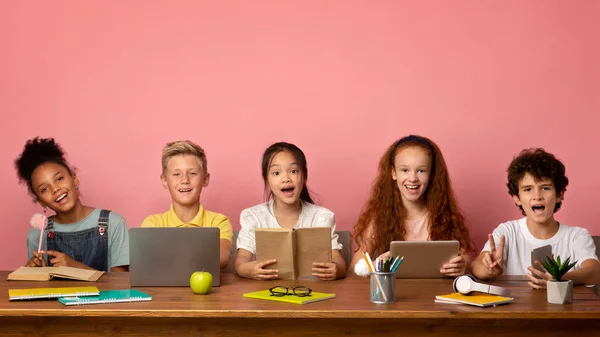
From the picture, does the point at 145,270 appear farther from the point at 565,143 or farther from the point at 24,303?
the point at 565,143

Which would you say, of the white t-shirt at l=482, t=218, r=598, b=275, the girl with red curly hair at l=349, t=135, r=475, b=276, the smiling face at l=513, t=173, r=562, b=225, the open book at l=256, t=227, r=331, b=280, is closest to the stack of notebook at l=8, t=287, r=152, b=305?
the open book at l=256, t=227, r=331, b=280

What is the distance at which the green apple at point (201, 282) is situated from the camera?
2.43 meters

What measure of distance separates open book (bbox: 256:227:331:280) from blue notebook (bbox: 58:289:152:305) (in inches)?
21.9

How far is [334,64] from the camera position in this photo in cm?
399

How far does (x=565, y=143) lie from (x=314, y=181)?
1.38m

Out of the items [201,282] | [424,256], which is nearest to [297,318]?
[201,282]

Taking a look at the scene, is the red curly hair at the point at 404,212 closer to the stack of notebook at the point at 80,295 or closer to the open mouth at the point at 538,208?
the open mouth at the point at 538,208

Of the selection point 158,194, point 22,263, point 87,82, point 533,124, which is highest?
point 87,82

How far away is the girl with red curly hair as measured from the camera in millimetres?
3240

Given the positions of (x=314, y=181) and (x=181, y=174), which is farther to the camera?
(x=314, y=181)

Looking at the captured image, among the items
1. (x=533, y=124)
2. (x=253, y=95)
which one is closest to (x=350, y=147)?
(x=253, y=95)

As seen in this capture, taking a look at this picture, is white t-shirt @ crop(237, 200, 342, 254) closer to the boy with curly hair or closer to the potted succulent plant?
the boy with curly hair

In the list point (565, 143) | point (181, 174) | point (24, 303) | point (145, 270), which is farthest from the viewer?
point (565, 143)

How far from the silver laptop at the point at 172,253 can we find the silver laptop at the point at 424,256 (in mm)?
696
